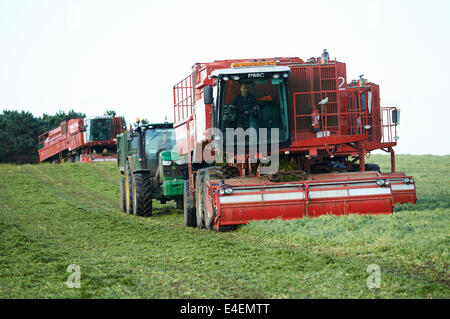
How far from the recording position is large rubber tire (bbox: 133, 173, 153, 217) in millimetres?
17625

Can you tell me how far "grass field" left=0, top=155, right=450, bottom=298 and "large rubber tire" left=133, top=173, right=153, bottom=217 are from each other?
170 cm

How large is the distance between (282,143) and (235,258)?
4.30 metres

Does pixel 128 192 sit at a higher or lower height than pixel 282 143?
lower

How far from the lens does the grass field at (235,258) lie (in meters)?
6.84

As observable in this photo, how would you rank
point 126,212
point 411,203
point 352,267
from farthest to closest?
1. point 126,212
2. point 411,203
3. point 352,267

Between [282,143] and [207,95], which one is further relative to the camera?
[282,143]

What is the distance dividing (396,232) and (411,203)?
4312 mm

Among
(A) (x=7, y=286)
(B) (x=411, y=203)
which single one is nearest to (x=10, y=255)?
(A) (x=7, y=286)

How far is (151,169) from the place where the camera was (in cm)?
1844

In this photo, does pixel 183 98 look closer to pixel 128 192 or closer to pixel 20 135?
pixel 128 192

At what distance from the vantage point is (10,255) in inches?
416

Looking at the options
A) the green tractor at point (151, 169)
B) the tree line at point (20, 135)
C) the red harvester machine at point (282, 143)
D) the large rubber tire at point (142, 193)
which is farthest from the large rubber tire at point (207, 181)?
the tree line at point (20, 135)

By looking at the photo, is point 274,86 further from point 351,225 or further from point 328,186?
point 351,225

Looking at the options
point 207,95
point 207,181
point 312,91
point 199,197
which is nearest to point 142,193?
point 199,197
